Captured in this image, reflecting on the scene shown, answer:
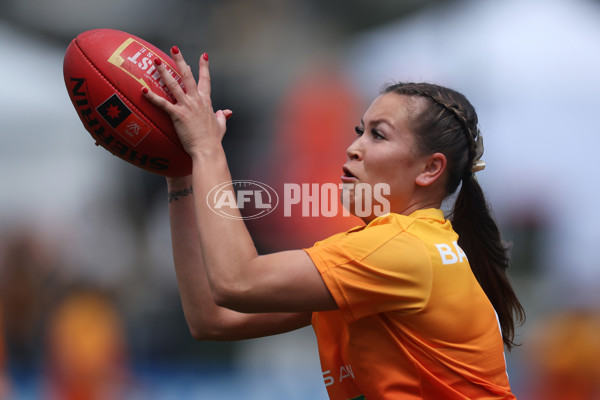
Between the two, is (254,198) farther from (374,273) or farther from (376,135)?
(374,273)

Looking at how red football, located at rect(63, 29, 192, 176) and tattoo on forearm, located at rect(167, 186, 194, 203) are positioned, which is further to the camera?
tattoo on forearm, located at rect(167, 186, 194, 203)

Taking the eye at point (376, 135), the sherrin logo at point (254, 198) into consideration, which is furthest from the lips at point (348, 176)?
the sherrin logo at point (254, 198)

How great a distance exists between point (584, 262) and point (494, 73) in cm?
199

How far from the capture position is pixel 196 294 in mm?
1856

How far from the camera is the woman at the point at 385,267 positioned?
1.38 metres

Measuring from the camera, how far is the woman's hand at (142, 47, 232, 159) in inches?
59.5

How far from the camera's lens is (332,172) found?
18.2ft

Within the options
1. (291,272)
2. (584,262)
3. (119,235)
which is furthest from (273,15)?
(291,272)

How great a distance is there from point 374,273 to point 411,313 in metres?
0.15

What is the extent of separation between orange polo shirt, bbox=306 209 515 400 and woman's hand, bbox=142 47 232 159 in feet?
1.26

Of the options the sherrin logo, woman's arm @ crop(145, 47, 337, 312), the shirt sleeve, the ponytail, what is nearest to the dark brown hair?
the ponytail

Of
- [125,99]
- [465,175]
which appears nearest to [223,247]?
[125,99]

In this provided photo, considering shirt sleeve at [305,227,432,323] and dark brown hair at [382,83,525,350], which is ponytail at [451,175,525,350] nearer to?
dark brown hair at [382,83,525,350]

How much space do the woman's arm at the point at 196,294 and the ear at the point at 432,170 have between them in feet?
→ 1.81
